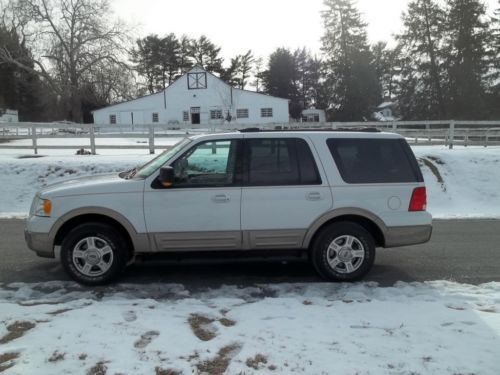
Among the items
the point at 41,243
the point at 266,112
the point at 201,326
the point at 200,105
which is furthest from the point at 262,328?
the point at 200,105

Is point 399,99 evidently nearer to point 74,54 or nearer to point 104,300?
point 74,54

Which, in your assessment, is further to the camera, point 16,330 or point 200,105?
point 200,105

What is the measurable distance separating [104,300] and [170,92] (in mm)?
48671

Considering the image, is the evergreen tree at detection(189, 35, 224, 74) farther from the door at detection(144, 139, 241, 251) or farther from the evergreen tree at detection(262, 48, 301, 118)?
the door at detection(144, 139, 241, 251)

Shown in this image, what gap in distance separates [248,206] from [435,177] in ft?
33.3

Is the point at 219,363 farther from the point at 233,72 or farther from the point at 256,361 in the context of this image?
the point at 233,72

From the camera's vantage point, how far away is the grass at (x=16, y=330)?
13.0 ft

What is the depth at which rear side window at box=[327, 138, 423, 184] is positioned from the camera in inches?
223

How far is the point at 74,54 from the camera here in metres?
50.5

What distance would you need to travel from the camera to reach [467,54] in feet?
174

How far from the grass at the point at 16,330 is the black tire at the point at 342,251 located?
3.11 metres

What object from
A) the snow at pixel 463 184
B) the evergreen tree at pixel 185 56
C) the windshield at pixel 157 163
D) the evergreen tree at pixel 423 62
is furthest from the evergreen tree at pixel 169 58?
the windshield at pixel 157 163

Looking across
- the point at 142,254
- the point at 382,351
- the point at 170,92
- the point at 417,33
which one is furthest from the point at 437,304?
the point at 417,33

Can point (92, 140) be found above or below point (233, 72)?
below
